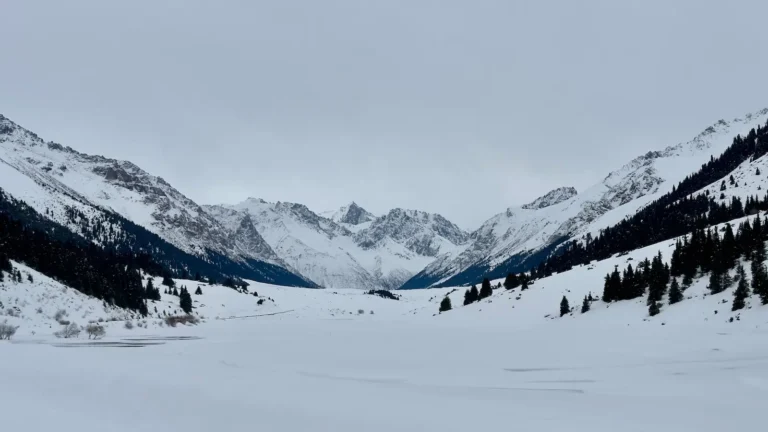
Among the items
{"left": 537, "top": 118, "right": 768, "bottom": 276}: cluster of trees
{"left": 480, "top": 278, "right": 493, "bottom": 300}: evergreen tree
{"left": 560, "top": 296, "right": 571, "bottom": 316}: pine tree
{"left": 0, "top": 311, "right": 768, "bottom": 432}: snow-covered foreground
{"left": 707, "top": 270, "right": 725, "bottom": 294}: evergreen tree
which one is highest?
{"left": 537, "top": 118, "right": 768, "bottom": 276}: cluster of trees

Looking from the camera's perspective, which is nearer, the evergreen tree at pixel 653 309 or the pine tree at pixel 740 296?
the pine tree at pixel 740 296

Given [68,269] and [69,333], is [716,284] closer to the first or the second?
[69,333]

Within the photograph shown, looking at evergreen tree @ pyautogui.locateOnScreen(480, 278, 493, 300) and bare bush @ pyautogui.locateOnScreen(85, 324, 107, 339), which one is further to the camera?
evergreen tree @ pyautogui.locateOnScreen(480, 278, 493, 300)

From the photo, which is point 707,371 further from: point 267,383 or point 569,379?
point 267,383

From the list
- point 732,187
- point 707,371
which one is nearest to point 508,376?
point 707,371

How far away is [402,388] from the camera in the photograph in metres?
17.8

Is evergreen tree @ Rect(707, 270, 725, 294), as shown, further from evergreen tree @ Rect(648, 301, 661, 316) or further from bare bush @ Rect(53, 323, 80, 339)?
bare bush @ Rect(53, 323, 80, 339)

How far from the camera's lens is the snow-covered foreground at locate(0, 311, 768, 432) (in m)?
12.5

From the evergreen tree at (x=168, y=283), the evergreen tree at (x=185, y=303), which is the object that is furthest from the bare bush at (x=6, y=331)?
the evergreen tree at (x=168, y=283)

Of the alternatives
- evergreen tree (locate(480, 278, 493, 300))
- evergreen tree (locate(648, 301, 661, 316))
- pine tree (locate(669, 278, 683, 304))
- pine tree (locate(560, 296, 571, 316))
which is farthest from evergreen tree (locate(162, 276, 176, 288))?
pine tree (locate(669, 278, 683, 304))

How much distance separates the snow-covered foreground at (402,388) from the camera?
1254 centimetres

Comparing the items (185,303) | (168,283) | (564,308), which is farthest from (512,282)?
(168,283)

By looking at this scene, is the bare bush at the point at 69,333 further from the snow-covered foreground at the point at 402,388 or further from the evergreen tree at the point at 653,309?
the evergreen tree at the point at 653,309

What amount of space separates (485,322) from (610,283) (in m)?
15.3
